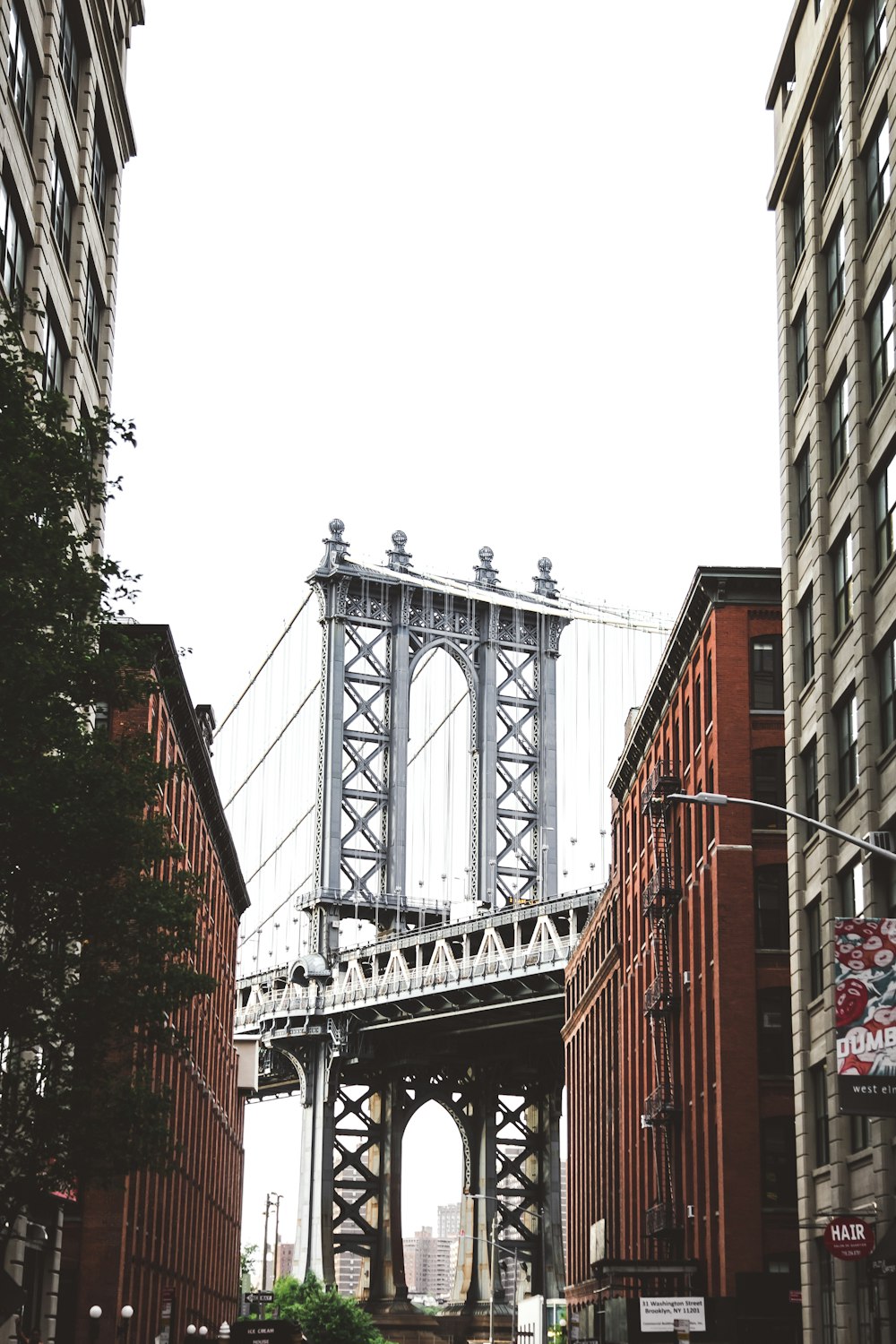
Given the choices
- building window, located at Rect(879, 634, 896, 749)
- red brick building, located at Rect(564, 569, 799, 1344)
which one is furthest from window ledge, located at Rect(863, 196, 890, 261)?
red brick building, located at Rect(564, 569, 799, 1344)

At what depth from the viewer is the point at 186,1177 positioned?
243 feet

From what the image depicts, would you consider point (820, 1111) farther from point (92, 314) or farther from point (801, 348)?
point (92, 314)

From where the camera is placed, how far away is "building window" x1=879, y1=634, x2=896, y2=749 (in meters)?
34.4

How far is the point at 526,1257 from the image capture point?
133750mm

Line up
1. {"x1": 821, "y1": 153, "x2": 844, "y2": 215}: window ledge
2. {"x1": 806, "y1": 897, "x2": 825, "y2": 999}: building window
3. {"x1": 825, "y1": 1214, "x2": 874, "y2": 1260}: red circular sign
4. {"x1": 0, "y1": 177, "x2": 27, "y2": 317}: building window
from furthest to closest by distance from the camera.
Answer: {"x1": 821, "y1": 153, "x2": 844, "y2": 215}: window ledge, {"x1": 806, "y1": 897, "x2": 825, "y2": 999}: building window, {"x1": 0, "y1": 177, "x2": 27, "y2": 317}: building window, {"x1": 825, "y1": 1214, "x2": 874, "y2": 1260}: red circular sign

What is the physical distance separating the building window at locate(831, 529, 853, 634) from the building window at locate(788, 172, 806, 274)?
8.20 meters

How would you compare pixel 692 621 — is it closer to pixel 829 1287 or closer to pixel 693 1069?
pixel 693 1069

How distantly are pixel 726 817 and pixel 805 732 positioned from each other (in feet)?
51.3

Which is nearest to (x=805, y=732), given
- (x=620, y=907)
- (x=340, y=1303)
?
(x=620, y=907)

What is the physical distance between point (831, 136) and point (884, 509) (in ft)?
34.7

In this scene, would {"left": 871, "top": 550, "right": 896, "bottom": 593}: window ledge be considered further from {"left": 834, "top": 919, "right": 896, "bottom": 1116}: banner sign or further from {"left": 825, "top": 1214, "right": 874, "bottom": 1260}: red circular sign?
{"left": 825, "top": 1214, "right": 874, "bottom": 1260}: red circular sign

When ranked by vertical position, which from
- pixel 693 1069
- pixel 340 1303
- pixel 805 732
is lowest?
pixel 340 1303

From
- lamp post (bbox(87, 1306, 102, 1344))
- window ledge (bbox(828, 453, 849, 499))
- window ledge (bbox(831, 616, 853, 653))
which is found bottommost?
lamp post (bbox(87, 1306, 102, 1344))

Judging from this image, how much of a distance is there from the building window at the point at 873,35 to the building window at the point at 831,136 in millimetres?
1710
